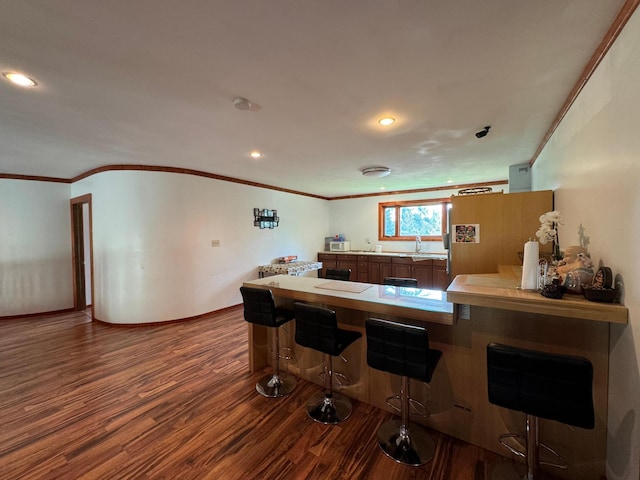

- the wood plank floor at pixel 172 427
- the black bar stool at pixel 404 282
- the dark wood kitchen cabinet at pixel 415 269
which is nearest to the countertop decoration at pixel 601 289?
the wood plank floor at pixel 172 427

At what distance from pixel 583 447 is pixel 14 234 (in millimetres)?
7583

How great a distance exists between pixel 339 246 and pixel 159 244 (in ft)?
14.1

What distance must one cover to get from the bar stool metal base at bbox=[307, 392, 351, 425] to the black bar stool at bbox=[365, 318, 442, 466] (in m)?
0.33

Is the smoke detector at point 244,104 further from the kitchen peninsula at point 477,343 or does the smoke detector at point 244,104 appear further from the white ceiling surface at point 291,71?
the kitchen peninsula at point 477,343

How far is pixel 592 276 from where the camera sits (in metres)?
1.37

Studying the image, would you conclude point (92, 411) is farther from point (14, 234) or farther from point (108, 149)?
point (14, 234)

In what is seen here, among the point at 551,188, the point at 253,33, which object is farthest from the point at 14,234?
the point at 551,188

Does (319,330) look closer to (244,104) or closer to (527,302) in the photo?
(527,302)

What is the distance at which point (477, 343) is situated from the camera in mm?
1786

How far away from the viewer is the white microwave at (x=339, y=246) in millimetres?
7133

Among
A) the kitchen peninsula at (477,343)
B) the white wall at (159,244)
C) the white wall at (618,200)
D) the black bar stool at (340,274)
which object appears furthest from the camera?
the white wall at (159,244)

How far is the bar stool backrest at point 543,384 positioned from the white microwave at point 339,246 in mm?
5757

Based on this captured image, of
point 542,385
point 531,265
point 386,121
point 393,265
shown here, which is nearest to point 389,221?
point 393,265

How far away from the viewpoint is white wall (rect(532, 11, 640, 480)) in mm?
1154
